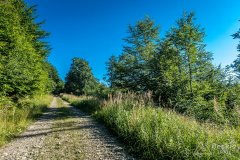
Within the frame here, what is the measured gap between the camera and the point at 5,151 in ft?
23.4

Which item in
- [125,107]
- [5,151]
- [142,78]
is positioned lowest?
[5,151]

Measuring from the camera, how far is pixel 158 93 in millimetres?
16625

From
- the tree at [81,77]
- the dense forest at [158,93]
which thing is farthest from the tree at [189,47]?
the tree at [81,77]

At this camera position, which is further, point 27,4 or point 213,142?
point 27,4

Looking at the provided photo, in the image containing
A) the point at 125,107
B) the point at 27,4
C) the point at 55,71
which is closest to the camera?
the point at 125,107

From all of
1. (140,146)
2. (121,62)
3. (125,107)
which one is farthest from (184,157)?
(121,62)

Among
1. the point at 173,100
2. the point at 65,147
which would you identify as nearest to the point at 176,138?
the point at 65,147

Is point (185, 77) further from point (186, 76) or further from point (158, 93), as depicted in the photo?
point (158, 93)

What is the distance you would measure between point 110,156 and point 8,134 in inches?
193

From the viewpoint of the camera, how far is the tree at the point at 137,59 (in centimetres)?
1909

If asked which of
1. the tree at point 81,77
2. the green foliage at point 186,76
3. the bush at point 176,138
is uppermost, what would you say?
the tree at point 81,77

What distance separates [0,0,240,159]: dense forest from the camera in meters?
5.85

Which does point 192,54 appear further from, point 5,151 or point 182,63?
point 5,151

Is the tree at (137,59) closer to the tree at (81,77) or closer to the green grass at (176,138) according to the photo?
the green grass at (176,138)
